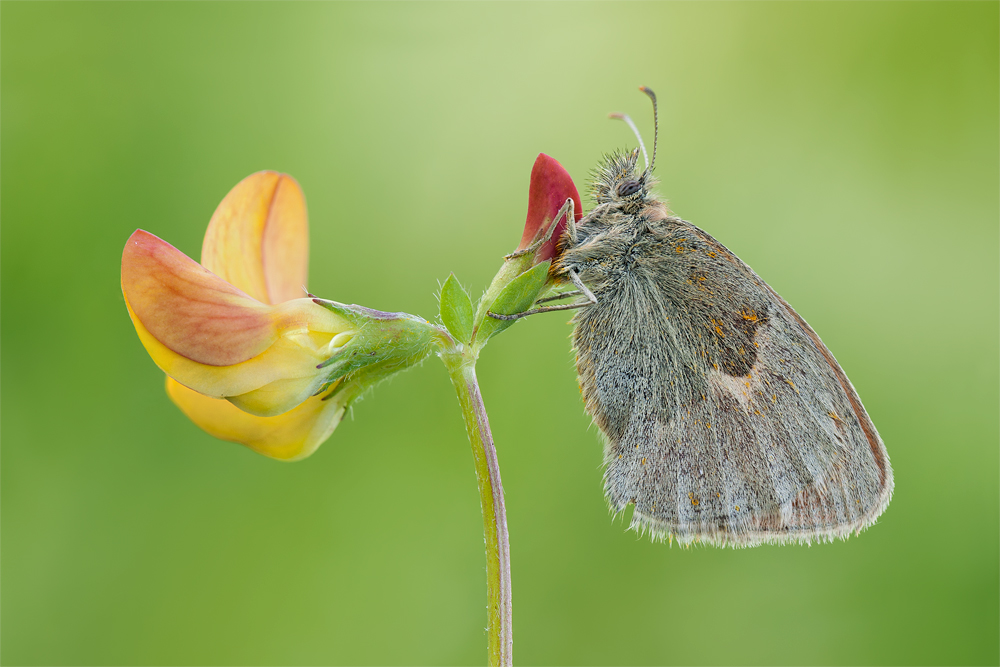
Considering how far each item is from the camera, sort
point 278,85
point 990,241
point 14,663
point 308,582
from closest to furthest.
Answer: point 14,663 → point 308,582 → point 278,85 → point 990,241

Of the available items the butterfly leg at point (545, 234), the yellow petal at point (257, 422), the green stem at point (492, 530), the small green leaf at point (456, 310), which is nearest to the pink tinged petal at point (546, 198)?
the butterfly leg at point (545, 234)

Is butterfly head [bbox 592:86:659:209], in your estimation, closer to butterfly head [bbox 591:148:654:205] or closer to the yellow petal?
butterfly head [bbox 591:148:654:205]

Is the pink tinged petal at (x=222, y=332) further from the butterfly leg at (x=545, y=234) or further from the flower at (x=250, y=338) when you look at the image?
the butterfly leg at (x=545, y=234)

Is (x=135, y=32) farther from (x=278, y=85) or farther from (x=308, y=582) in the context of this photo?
(x=308, y=582)

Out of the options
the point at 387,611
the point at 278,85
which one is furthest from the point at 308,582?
the point at 278,85

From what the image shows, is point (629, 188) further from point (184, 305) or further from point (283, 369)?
point (184, 305)

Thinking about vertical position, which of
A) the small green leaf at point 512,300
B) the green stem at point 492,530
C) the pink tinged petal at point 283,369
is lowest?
the green stem at point 492,530
